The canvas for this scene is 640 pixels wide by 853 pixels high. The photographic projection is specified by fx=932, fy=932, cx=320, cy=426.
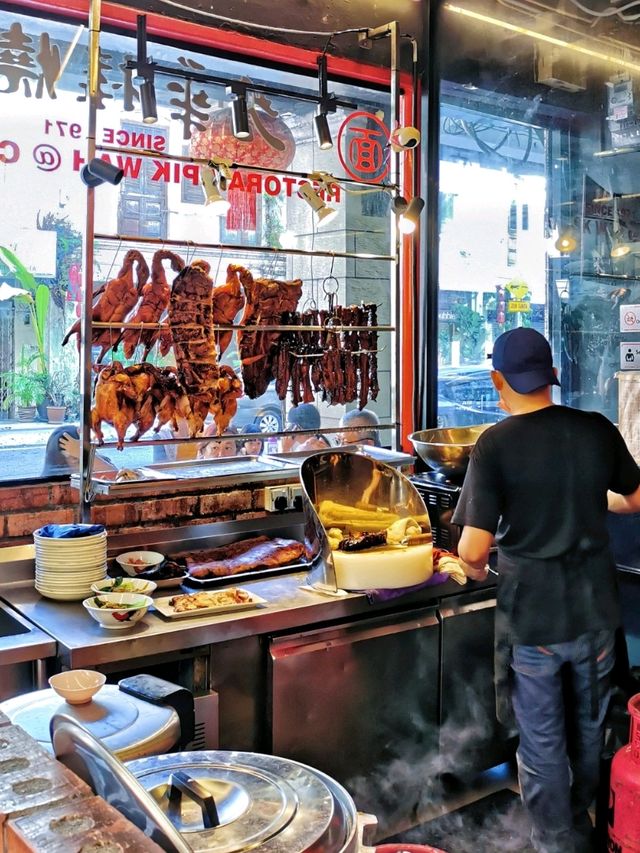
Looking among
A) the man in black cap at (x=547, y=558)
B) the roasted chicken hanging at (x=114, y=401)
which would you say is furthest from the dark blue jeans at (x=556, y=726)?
the roasted chicken hanging at (x=114, y=401)

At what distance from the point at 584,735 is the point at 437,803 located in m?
0.85

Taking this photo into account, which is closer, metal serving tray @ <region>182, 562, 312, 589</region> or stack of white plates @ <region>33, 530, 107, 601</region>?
stack of white plates @ <region>33, 530, 107, 601</region>

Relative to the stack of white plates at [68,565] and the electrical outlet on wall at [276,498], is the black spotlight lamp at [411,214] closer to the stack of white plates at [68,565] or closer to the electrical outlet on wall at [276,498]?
the electrical outlet on wall at [276,498]

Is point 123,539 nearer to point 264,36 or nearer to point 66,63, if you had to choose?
point 66,63

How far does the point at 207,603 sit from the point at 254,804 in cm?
179

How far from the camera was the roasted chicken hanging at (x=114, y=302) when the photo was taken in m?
3.44

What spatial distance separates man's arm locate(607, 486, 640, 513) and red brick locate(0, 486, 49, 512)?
2169 mm

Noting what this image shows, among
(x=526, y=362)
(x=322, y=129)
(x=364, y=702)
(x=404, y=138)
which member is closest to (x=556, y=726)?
(x=364, y=702)

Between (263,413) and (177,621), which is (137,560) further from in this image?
(263,413)

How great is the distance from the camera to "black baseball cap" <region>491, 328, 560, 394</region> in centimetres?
313

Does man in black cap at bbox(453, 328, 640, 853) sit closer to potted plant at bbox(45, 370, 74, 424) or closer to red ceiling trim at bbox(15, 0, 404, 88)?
potted plant at bbox(45, 370, 74, 424)

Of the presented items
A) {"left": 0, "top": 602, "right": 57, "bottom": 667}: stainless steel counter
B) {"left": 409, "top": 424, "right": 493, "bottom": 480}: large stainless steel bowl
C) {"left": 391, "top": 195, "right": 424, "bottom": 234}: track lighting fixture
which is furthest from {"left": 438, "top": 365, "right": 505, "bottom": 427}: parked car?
{"left": 0, "top": 602, "right": 57, "bottom": 667}: stainless steel counter

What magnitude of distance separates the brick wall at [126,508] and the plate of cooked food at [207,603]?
612 millimetres

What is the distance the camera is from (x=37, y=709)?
2021 mm
